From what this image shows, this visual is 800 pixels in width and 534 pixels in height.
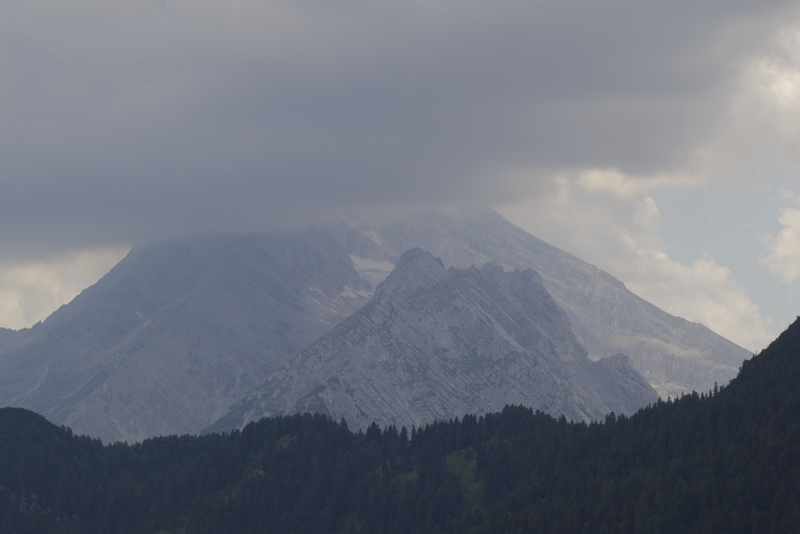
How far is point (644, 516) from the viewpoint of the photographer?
200 meters

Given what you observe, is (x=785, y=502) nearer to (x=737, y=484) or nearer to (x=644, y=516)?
(x=737, y=484)

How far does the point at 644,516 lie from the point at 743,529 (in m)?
18.7

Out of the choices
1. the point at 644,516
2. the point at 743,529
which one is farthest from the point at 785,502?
the point at 644,516

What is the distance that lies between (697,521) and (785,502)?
577 inches

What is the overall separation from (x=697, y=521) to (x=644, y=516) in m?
10.4

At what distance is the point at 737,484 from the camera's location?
649 feet

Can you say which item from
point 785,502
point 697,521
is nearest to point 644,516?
point 697,521

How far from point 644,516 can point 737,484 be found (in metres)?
17.0

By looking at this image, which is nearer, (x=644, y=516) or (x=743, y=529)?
(x=743, y=529)

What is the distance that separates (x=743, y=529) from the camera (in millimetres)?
186500

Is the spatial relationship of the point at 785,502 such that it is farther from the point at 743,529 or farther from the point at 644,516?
the point at 644,516

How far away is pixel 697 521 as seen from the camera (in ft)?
631

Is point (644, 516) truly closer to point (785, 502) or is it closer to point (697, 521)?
point (697, 521)
